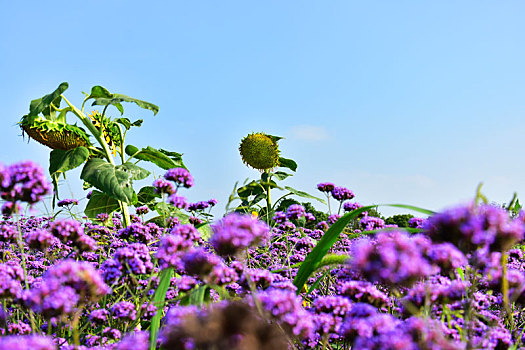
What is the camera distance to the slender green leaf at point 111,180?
15.8 feet

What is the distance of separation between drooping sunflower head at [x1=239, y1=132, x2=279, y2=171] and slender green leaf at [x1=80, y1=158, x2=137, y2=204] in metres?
3.61

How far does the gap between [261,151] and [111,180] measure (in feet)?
13.1

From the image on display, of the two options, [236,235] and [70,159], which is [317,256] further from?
[70,159]

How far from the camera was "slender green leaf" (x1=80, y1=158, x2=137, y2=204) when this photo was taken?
4824mm

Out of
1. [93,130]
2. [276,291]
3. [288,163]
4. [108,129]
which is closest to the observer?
[276,291]

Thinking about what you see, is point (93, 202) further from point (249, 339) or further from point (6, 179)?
point (249, 339)

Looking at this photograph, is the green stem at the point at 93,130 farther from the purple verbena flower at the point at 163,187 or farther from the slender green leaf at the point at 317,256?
the slender green leaf at the point at 317,256

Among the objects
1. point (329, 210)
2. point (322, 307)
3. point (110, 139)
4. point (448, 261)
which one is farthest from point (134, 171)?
point (448, 261)

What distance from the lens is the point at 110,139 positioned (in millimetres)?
7059

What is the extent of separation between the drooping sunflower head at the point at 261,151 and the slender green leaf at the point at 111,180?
3611 millimetres

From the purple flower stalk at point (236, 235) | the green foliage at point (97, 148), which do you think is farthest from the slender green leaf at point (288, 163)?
the purple flower stalk at point (236, 235)

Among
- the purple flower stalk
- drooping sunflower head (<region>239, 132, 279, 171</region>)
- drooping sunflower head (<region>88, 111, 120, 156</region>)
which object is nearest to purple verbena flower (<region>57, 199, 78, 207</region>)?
drooping sunflower head (<region>88, 111, 120, 156</region>)

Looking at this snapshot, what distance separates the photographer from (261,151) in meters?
8.62

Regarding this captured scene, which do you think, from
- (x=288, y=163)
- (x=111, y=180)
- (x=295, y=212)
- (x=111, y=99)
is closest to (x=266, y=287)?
(x=295, y=212)
